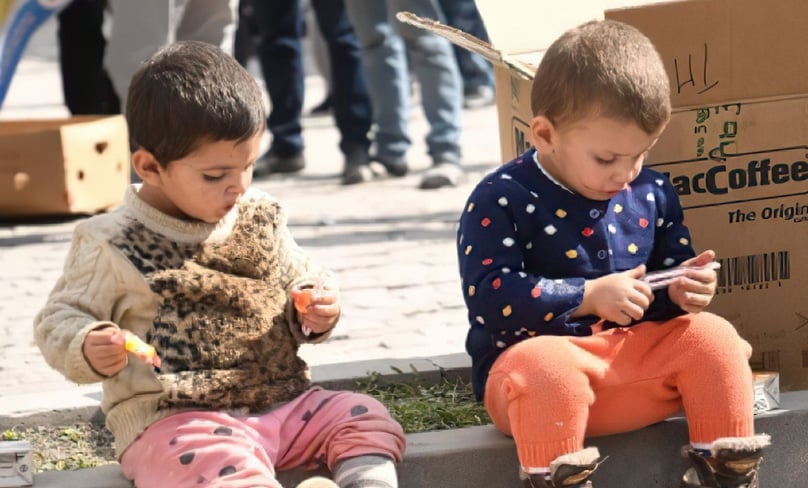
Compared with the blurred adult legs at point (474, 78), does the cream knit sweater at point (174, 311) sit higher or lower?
higher

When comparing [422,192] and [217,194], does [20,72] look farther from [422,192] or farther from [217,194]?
[217,194]

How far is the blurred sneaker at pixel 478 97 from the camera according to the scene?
33.2ft

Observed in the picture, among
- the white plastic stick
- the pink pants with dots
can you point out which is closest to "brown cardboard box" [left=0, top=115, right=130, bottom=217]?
the pink pants with dots

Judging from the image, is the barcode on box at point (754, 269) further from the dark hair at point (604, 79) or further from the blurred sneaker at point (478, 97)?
the blurred sneaker at point (478, 97)

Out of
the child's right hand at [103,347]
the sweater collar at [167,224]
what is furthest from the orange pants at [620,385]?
the child's right hand at [103,347]

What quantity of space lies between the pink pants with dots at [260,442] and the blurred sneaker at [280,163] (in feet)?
15.2

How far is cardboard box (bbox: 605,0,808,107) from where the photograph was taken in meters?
3.36

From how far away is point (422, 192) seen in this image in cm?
→ 703

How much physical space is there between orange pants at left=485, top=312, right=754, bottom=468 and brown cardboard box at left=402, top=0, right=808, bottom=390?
35cm

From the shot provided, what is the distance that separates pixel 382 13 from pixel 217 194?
4226mm

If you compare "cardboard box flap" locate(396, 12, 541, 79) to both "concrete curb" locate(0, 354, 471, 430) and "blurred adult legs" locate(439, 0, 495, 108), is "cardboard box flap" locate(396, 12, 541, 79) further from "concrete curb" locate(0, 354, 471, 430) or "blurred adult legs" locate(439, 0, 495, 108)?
"blurred adult legs" locate(439, 0, 495, 108)

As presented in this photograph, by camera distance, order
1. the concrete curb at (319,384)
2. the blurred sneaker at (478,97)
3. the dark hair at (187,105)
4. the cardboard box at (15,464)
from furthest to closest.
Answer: the blurred sneaker at (478,97), the concrete curb at (319,384), the cardboard box at (15,464), the dark hair at (187,105)

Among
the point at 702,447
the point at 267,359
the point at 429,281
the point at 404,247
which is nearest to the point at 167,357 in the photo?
the point at 267,359

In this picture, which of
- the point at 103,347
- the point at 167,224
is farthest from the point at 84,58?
the point at 103,347
